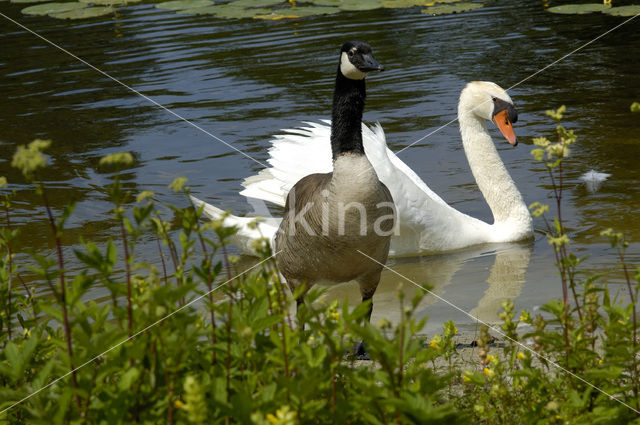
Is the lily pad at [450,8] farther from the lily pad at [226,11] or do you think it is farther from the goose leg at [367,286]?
the goose leg at [367,286]

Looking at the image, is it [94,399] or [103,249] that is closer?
[94,399]

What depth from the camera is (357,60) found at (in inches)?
179

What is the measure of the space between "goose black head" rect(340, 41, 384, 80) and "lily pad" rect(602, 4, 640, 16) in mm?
10699

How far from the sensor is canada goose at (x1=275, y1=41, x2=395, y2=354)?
431 centimetres

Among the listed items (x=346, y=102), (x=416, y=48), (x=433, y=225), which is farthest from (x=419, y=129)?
(x=346, y=102)

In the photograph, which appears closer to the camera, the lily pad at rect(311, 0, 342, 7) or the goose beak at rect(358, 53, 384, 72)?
the goose beak at rect(358, 53, 384, 72)

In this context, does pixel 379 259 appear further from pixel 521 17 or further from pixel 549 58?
pixel 521 17

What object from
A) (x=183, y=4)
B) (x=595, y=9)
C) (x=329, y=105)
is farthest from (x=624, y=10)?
(x=183, y=4)

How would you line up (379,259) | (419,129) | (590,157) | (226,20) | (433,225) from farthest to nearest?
(226,20) < (419,129) < (590,157) < (433,225) < (379,259)

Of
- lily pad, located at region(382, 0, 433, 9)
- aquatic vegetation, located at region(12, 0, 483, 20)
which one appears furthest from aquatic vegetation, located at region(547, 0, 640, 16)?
lily pad, located at region(382, 0, 433, 9)

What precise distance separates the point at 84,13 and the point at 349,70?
13.7 metres

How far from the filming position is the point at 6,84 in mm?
12523

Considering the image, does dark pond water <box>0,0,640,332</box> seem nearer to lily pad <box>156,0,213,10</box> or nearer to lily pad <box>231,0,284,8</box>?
lily pad <box>156,0,213,10</box>

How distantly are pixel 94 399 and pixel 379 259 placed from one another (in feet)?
8.00
